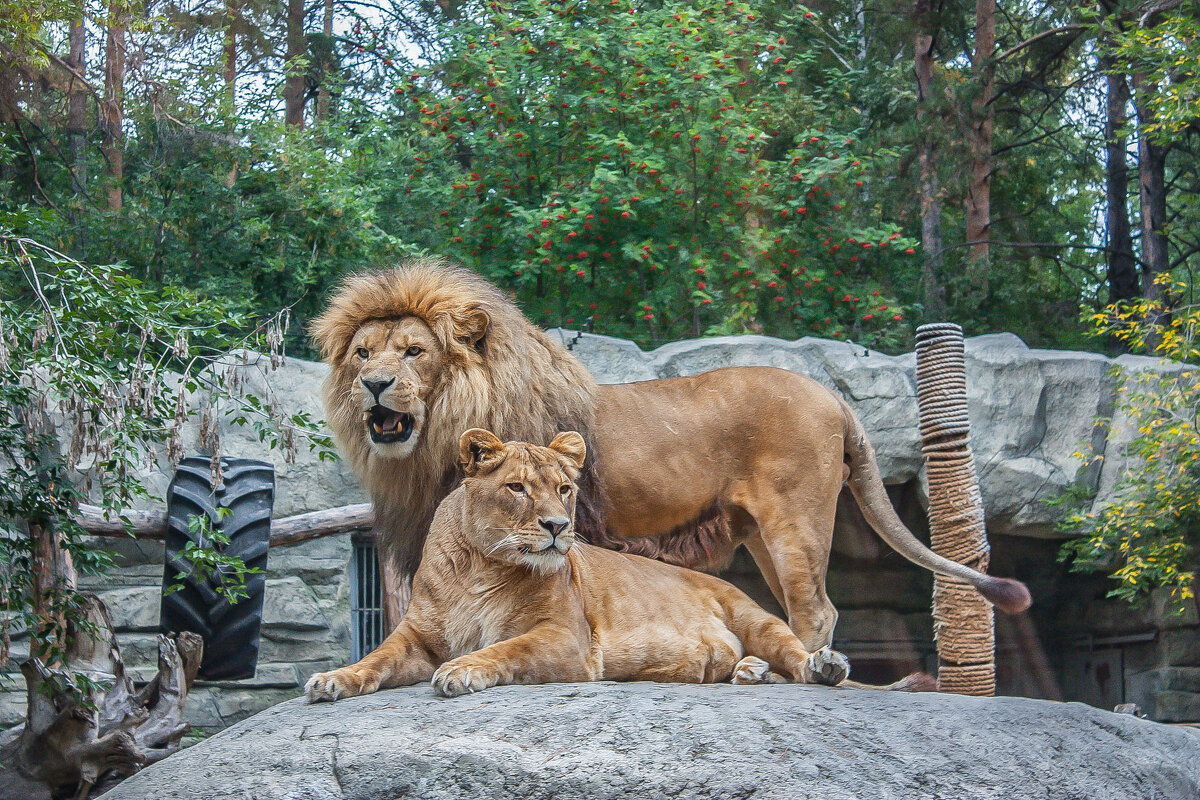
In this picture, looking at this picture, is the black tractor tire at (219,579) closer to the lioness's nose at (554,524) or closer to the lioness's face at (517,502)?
the lioness's face at (517,502)

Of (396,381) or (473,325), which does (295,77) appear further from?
(396,381)

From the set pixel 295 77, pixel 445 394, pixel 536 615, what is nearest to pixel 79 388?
pixel 445 394

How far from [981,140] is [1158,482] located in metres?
5.70

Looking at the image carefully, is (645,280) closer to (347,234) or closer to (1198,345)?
(347,234)

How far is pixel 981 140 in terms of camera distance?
41.3ft

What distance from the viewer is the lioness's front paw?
12.5 feet

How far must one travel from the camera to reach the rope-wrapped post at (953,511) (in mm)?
5824

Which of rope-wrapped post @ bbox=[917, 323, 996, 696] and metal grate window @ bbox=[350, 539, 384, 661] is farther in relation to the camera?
metal grate window @ bbox=[350, 539, 384, 661]

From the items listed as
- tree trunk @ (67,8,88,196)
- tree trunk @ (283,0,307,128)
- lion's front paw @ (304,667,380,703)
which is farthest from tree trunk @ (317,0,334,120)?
lion's front paw @ (304,667,380,703)

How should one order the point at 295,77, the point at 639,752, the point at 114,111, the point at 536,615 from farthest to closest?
the point at 295,77
the point at 114,111
the point at 536,615
the point at 639,752

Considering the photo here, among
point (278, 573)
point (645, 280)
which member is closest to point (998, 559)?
point (645, 280)

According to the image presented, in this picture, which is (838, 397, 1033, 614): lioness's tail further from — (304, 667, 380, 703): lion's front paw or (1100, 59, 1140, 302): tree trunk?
(1100, 59, 1140, 302): tree trunk

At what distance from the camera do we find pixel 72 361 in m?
4.34

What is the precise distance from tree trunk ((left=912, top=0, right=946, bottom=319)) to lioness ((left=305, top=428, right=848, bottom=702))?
8159 mm
